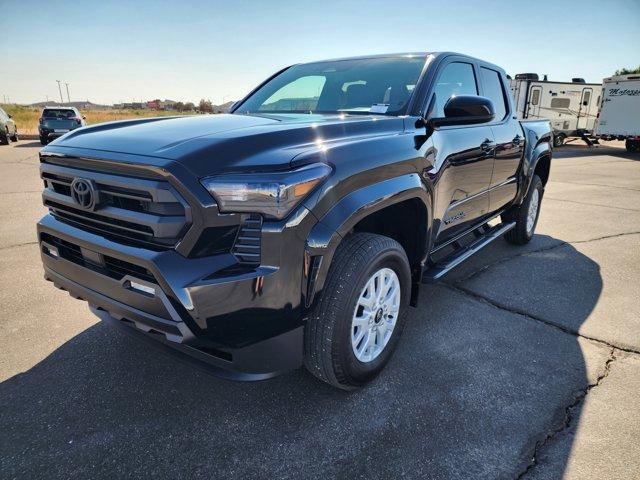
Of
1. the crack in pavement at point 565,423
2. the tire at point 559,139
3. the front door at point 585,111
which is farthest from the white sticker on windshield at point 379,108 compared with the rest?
the front door at point 585,111

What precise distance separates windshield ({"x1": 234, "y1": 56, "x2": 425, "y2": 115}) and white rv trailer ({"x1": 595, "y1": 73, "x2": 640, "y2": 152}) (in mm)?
19569

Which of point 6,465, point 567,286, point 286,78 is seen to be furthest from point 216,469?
point 567,286

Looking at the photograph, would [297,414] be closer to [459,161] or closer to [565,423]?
[565,423]

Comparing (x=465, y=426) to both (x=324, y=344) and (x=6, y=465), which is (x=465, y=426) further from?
(x=6, y=465)

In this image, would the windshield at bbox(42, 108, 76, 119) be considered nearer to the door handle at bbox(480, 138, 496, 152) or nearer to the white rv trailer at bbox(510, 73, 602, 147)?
the white rv trailer at bbox(510, 73, 602, 147)

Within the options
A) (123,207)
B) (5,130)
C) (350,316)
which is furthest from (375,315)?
(5,130)

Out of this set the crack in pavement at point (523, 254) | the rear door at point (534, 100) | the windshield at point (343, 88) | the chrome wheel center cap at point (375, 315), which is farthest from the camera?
the rear door at point (534, 100)

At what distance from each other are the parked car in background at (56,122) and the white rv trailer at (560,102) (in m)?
18.4

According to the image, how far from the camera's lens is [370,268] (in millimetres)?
2229

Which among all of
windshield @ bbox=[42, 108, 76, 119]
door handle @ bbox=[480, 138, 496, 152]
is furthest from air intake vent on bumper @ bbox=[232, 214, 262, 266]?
windshield @ bbox=[42, 108, 76, 119]

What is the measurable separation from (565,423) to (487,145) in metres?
2.18

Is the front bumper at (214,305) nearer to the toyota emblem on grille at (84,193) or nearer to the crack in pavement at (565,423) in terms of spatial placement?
the toyota emblem on grille at (84,193)

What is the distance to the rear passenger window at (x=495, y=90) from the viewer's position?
13.2 ft

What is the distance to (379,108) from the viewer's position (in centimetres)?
297
